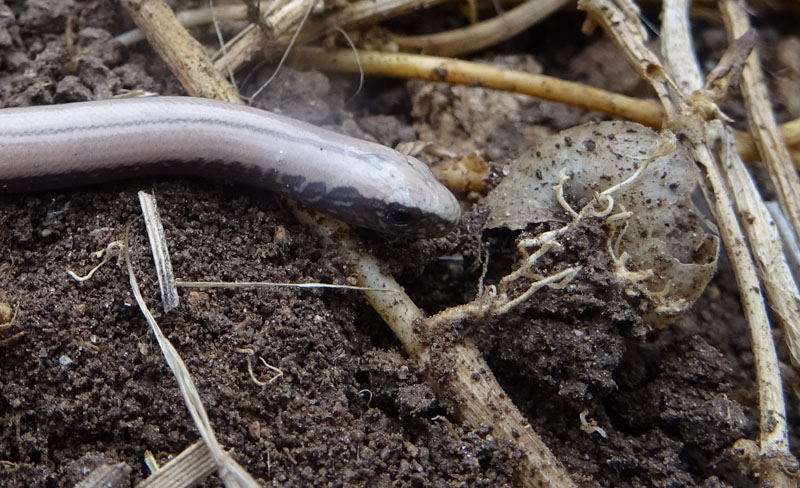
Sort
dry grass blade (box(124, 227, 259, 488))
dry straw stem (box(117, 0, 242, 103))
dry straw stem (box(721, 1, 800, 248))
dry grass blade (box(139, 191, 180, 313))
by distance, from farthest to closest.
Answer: dry straw stem (box(721, 1, 800, 248)) → dry straw stem (box(117, 0, 242, 103)) → dry grass blade (box(139, 191, 180, 313)) → dry grass blade (box(124, 227, 259, 488))

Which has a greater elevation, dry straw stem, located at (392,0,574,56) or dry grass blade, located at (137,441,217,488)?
dry straw stem, located at (392,0,574,56)

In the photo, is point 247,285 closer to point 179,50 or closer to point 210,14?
point 179,50

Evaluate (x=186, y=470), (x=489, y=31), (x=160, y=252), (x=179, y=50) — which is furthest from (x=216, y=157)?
(x=489, y=31)

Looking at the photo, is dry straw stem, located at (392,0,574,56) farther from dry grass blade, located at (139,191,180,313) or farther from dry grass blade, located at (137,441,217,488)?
dry grass blade, located at (137,441,217,488)

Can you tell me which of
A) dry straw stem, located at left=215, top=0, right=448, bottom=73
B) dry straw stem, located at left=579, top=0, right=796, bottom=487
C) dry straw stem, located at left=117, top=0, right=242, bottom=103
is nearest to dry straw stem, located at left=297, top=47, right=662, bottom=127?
dry straw stem, located at left=215, top=0, right=448, bottom=73

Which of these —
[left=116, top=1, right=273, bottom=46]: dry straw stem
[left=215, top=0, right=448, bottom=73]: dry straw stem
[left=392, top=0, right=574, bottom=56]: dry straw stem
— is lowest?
[left=392, top=0, right=574, bottom=56]: dry straw stem

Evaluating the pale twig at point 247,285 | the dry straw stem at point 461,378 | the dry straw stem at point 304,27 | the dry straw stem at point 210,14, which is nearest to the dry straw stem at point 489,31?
the dry straw stem at point 304,27
